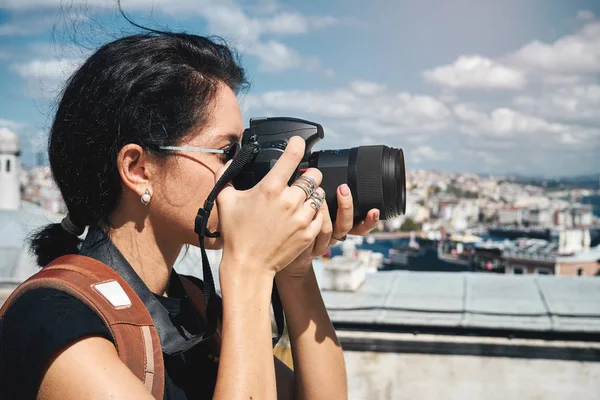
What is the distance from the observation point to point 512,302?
4.27 meters

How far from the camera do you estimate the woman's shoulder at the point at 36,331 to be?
861 mm

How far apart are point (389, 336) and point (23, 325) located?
134 inches

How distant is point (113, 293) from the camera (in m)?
0.97

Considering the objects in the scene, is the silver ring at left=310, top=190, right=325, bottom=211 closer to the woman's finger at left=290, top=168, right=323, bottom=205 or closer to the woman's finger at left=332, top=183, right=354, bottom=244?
the woman's finger at left=290, top=168, right=323, bottom=205

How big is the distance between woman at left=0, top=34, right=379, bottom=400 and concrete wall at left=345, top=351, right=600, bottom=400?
2825 mm

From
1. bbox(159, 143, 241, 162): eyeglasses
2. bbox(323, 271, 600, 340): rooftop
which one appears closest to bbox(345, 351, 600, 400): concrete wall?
bbox(323, 271, 600, 340): rooftop

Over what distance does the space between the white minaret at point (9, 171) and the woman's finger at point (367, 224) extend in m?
5.89

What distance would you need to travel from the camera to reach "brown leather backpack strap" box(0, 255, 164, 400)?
923 mm

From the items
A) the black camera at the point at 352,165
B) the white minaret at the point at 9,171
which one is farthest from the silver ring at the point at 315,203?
the white minaret at the point at 9,171

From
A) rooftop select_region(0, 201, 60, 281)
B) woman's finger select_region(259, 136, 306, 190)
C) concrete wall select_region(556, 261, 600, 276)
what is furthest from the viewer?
concrete wall select_region(556, 261, 600, 276)

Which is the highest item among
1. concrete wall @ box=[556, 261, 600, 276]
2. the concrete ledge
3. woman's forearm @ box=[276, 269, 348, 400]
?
woman's forearm @ box=[276, 269, 348, 400]

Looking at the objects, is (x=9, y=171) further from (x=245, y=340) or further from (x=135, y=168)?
(x=245, y=340)

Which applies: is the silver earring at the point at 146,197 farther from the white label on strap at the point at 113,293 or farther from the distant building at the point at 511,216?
the distant building at the point at 511,216

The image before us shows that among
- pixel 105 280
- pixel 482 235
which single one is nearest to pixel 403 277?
pixel 105 280
